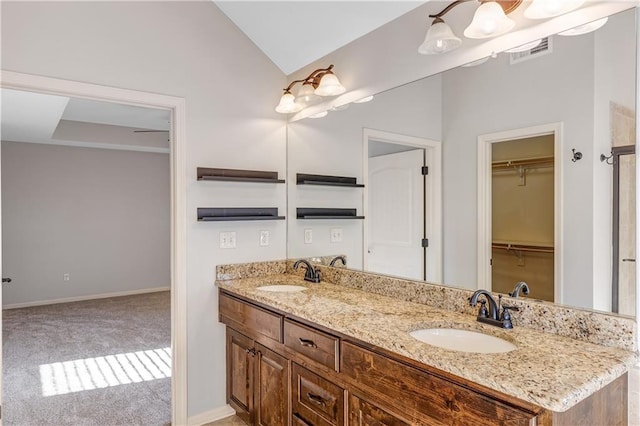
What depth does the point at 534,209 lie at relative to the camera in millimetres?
1633

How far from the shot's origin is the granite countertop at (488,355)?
104 cm

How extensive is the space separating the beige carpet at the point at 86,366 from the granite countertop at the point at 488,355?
5.34ft

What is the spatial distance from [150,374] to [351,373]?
252 cm

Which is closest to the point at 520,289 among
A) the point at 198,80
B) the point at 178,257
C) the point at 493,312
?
the point at 493,312

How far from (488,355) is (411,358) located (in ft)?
0.80

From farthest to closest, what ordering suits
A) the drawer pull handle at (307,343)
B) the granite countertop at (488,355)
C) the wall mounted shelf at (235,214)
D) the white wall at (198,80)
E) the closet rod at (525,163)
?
the wall mounted shelf at (235,214)
the white wall at (198,80)
the drawer pull handle at (307,343)
the closet rod at (525,163)
the granite countertop at (488,355)

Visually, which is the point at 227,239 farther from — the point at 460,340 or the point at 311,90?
the point at 460,340

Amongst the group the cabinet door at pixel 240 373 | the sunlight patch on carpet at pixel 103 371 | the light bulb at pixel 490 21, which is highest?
the light bulb at pixel 490 21

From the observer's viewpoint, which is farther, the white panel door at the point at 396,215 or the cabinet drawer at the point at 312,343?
the white panel door at the point at 396,215

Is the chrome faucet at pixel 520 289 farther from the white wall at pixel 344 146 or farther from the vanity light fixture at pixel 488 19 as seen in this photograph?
the vanity light fixture at pixel 488 19

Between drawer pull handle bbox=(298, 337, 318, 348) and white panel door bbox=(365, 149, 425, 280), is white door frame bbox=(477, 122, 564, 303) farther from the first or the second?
drawer pull handle bbox=(298, 337, 318, 348)

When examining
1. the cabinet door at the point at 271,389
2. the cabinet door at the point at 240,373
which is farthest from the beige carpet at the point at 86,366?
the cabinet door at the point at 271,389

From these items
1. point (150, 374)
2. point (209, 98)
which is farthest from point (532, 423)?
point (150, 374)

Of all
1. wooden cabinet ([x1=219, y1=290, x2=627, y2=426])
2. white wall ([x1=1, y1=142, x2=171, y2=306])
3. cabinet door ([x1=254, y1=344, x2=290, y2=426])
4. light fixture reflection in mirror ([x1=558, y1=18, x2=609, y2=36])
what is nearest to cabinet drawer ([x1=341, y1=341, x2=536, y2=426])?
wooden cabinet ([x1=219, y1=290, x2=627, y2=426])
